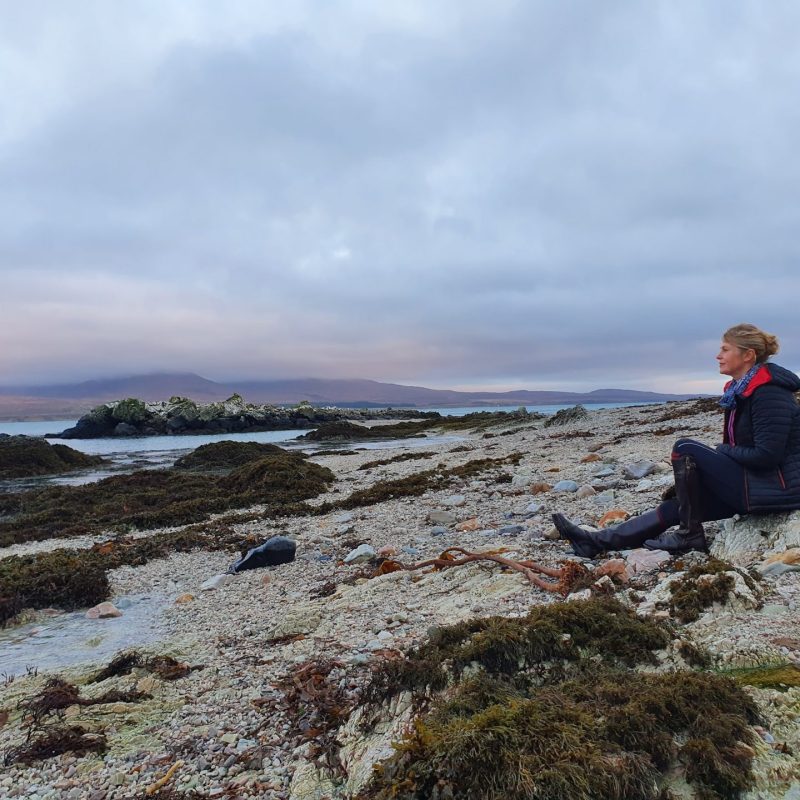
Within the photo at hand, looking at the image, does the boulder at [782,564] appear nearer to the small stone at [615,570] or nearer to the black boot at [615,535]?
the small stone at [615,570]

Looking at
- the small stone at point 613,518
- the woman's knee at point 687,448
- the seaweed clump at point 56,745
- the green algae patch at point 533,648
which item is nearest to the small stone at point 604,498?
the small stone at point 613,518

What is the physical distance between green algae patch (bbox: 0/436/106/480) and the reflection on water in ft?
85.5

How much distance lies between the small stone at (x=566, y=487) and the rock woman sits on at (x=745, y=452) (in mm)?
4856

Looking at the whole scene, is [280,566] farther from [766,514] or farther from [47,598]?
[766,514]

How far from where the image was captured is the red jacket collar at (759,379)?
14.3 ft

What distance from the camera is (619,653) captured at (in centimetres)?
310

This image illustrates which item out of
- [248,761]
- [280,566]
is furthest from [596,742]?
[280,566]

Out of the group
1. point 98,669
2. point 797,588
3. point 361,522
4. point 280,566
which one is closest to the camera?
point 797,588

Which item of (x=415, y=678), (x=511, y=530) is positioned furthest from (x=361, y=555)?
(x=415, y=678)

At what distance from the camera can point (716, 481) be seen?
4.68 metres

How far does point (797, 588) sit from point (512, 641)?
1.99 m

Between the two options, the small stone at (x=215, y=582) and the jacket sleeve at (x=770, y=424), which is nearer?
the jacket sleeve at (x=770, y=424)

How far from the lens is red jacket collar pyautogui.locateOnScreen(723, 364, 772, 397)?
434cm

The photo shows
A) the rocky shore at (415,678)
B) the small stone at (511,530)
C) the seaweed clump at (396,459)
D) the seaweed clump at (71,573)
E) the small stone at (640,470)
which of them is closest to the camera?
the rocky shore at (415,678)
